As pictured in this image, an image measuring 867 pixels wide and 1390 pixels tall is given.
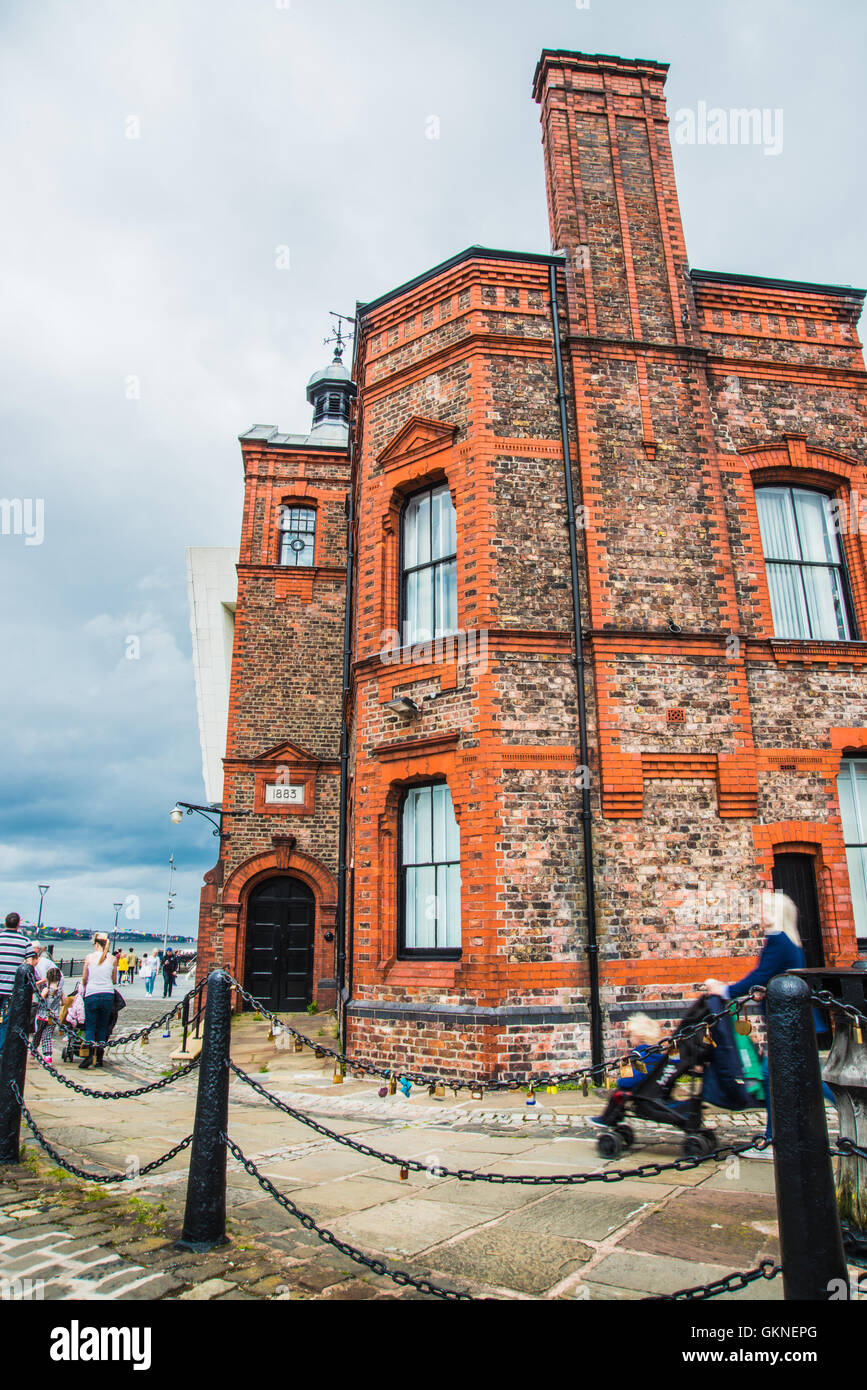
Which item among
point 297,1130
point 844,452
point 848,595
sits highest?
point 844,452

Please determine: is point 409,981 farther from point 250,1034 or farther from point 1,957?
point 250,1034

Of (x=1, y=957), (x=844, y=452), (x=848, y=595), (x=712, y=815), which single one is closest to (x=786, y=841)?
(x=712, y=815)

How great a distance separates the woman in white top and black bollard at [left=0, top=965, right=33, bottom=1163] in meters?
4.44

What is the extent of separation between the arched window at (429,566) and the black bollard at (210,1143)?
6739mm

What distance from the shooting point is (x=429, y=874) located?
31.9 ft

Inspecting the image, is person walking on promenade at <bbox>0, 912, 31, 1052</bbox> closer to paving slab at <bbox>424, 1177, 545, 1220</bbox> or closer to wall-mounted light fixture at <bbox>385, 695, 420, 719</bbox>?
paving slab at <bbox>424, 1177, 545, 1220</bbox>

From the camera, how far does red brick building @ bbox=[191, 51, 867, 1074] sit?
8.80m

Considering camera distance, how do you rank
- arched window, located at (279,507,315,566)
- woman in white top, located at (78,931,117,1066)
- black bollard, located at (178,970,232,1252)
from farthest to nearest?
1. arched window, located at (279,507,315,566)
2. woman in white top, located at (78,931,117,1066)
3. black bollard, located at (178,970,232,1252)

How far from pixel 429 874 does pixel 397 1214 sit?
5348 millimetres

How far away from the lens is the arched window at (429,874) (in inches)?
372

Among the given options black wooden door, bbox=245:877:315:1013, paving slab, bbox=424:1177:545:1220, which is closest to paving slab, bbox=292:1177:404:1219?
paving slab, bbox=424:1177:545:1220
